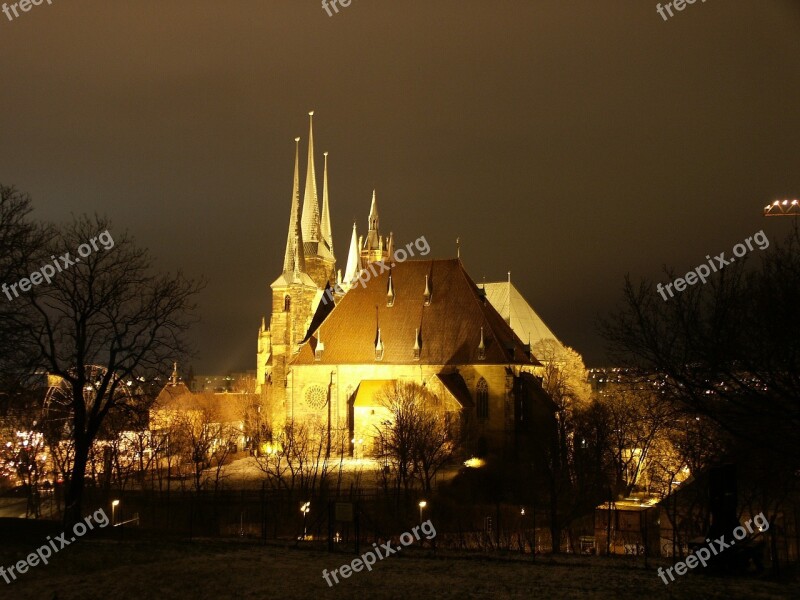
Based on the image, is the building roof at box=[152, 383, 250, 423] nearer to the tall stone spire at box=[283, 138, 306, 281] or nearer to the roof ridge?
the tall stone spire at box=[283, 138, 306, 281]

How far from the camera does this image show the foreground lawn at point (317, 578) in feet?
44.5

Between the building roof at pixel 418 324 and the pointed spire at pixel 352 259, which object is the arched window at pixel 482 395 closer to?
the building roof at pixel 418 324

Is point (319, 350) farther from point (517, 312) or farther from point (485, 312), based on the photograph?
point (517, 312)

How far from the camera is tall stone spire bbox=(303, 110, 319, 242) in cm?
8138

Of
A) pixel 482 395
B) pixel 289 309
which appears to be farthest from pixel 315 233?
pixel 482 395

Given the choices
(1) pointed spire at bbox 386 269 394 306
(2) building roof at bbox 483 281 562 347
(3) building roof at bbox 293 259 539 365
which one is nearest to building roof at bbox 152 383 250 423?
(3) building roof at bbox 293 259 539 365

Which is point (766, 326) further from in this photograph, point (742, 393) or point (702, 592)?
point (702, 592)

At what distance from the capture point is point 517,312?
78375mm

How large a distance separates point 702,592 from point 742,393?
4.99 m

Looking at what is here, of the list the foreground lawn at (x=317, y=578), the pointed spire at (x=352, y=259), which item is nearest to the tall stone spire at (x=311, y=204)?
the pointed spire at (x=352, y=259)

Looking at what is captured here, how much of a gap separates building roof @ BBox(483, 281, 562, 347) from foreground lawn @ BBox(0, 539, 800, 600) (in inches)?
2364

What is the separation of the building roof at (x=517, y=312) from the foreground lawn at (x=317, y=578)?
197ft

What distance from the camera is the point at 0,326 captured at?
786 inches

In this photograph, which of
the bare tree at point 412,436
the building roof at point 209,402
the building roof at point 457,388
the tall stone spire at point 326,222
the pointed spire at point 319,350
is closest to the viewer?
the bare tree at point 412,436
